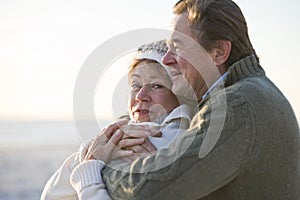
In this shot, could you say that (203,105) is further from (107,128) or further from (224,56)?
(107,128)

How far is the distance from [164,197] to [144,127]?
0.40 m

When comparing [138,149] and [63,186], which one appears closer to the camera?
[138,149]

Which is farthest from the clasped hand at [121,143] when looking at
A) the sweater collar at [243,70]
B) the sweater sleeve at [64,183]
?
the sweater collar at [243,70]

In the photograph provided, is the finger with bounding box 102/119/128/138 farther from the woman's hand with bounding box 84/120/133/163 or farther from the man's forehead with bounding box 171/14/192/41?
the man's forehead with bounding box 171/14/192/41

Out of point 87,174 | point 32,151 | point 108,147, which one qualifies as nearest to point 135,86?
point 108,147

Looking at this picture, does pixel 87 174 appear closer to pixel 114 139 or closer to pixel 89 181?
pixel 89 181

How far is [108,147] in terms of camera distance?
205 centimetres

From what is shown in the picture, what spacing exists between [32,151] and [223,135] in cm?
1005

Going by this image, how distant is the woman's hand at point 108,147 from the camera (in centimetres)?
202

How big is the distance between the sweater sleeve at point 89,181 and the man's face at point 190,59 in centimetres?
37

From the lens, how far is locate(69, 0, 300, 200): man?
5.69 feet

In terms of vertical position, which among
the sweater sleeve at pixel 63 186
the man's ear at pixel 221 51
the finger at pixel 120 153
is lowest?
the sweater sleeve at pixel 63 186

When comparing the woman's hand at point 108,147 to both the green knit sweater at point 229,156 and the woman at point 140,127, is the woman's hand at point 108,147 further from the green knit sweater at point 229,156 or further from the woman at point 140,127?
the green knit sweater at point 229,156

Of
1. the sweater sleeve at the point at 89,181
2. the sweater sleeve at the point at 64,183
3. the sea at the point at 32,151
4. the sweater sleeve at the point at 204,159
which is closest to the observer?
the sweater sleeve at the point at 204,159
